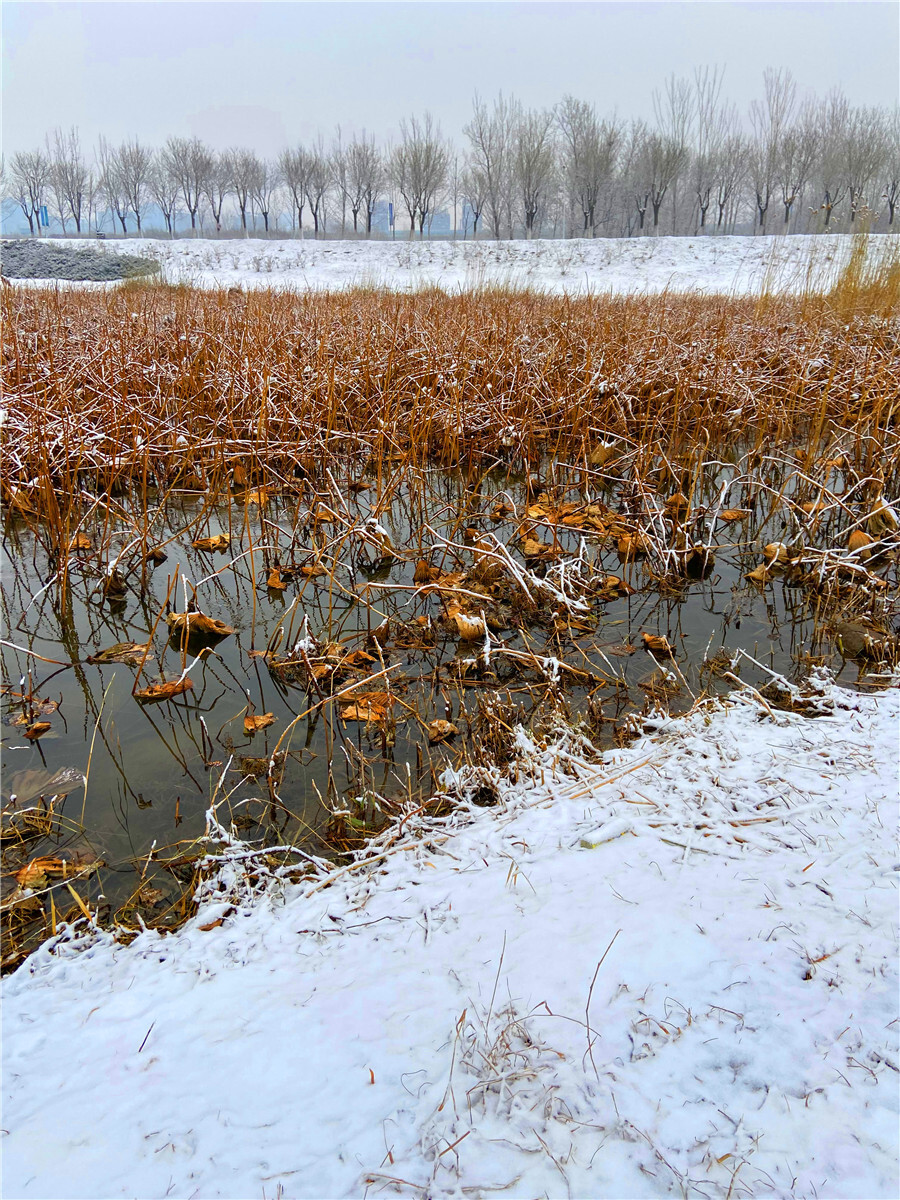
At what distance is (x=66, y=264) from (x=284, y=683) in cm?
1992

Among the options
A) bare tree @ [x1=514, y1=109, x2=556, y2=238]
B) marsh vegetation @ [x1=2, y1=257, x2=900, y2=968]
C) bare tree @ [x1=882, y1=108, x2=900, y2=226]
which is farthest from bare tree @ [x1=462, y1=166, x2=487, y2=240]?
marsh vegetation @ [x1=2, y1=257, x2=900, y2=968]

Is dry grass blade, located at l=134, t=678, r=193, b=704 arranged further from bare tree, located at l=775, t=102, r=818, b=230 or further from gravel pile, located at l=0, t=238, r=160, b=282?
bare tree, located at l=775, t=102, r=818, b=230

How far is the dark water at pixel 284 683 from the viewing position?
4.85 feet

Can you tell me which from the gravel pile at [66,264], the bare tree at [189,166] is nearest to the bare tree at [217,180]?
the bare tree at [189,166]

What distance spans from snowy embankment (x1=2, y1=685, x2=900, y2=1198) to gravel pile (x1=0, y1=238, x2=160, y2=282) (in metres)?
17.6

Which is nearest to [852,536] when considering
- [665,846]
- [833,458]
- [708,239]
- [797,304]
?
[833,458]

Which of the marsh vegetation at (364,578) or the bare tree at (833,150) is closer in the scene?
the marsh vegetation at (364,578)

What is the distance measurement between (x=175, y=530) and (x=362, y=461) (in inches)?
47.0

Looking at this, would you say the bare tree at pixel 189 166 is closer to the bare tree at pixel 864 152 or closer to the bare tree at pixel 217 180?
the bare tree at pixel 217 180

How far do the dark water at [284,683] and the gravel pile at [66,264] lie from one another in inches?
631

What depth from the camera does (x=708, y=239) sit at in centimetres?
2145

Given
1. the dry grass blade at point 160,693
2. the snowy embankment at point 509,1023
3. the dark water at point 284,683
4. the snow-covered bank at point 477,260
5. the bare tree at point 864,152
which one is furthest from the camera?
the bare tree at point 864,152

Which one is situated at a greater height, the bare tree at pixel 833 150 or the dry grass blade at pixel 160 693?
the bare tree at pixel 833 150

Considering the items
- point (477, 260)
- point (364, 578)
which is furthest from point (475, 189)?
point (364, 578)
